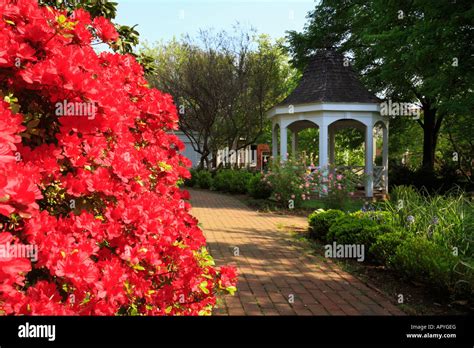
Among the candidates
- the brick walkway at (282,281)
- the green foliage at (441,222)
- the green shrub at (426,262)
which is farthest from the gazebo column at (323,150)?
the green shrub at (426,262)

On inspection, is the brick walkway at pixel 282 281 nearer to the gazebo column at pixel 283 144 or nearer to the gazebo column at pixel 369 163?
the gazebo column at pixel 283 144

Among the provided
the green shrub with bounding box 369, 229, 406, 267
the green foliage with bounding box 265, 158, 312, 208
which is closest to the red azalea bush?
the green shrub with bounding box 369, 229, 406, 267

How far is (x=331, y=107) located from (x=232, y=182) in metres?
6.17

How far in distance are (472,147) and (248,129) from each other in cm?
1144

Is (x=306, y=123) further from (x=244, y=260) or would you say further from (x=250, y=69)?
(x=244, y=260)

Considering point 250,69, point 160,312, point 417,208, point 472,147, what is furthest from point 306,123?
point 160,312

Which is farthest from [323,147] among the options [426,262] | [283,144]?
[426,262]

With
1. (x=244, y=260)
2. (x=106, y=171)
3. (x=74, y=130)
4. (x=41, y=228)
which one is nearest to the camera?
(x=41, y=228)

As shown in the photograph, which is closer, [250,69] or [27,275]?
[27,275]

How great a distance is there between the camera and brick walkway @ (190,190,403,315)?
4543 millimetres

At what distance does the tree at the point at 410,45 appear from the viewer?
449 inches

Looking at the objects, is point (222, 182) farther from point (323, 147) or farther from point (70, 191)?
point (70, 191)

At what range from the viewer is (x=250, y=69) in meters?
23.7

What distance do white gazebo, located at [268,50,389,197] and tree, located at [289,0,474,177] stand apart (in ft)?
4.50
